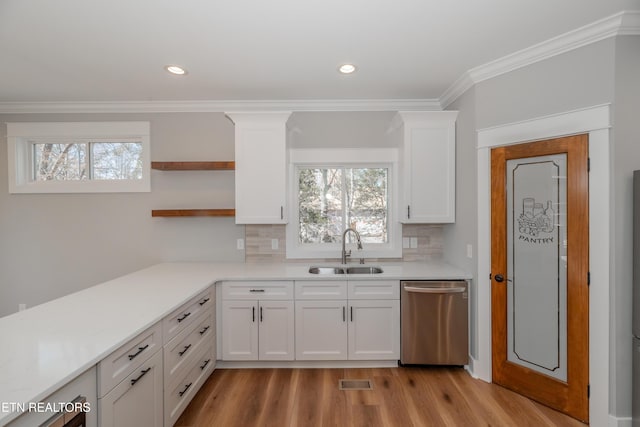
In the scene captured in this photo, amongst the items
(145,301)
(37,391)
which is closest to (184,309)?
(145,301)

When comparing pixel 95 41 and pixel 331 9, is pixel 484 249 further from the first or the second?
pixel 95 41

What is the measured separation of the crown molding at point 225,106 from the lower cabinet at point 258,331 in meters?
2.04

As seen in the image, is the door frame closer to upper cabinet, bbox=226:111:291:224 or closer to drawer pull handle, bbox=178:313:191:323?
upper cabinet, bbox=226:111:291:224

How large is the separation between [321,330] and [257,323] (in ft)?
1.89

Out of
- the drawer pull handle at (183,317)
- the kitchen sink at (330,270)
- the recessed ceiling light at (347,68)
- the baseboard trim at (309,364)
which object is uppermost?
the recessed ceiling light at (347,68)

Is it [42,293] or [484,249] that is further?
[42,293]

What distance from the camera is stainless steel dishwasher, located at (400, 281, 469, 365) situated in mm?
2684

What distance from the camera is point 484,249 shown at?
2.56 meters

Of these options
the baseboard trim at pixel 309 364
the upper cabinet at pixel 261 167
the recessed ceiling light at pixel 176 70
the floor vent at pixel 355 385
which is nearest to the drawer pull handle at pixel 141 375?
the baseboard trim at pixel 309 364

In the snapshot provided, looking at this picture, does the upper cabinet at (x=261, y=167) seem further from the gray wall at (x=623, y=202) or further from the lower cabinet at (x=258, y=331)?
the gray wall at (x=623, y=202)

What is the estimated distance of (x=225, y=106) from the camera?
332 cm

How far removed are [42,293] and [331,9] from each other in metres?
4.11

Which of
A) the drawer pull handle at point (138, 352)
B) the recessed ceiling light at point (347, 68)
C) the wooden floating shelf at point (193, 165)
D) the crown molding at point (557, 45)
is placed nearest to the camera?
the drawer pull handle at point (138, 352)

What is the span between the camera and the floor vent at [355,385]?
2475mm
